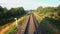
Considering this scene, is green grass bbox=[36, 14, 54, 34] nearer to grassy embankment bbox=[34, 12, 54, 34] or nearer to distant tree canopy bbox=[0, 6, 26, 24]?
grassy embankment bbox=[34, 12, 54, 34]

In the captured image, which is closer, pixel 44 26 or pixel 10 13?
pixel 10 13

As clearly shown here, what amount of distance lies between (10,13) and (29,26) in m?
0.83

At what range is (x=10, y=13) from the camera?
4777 millimetres

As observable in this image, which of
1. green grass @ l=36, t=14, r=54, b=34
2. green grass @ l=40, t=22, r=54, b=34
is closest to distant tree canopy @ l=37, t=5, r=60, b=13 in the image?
green grass @ l=36, t=14, r=54, b=34

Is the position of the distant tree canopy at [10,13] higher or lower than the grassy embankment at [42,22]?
higher

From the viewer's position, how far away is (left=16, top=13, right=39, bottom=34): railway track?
4932 millimetres

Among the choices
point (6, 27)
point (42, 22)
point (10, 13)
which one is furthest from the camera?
point (42, 22)

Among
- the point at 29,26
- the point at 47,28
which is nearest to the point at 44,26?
the point at 47,28

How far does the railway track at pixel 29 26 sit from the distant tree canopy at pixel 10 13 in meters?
0.34

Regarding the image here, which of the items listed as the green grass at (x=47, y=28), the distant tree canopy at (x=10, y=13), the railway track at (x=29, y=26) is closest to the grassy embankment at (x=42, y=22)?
the green grass at (x=47, y=28)

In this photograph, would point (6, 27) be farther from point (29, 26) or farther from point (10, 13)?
point (29, 26)

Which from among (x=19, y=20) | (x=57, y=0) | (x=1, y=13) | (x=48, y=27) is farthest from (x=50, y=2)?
(x=1, y=13)

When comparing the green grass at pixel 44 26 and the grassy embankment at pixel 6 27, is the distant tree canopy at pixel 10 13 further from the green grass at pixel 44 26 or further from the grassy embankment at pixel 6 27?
the green grass at pixel 44 26

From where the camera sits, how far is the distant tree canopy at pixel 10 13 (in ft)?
15.4
